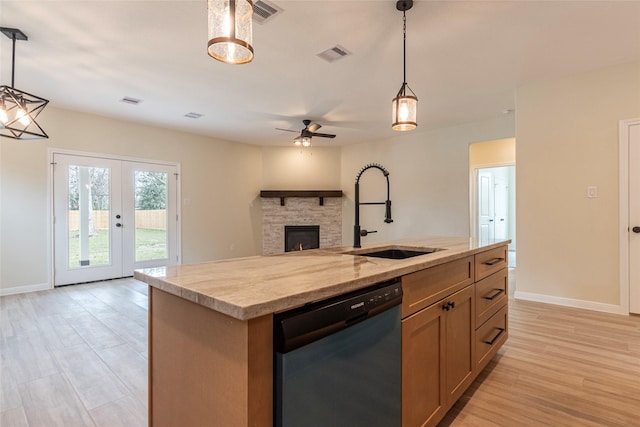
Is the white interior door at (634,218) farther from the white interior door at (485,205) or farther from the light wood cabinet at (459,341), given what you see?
the white interior door at (485,205)

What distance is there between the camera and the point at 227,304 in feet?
2.64

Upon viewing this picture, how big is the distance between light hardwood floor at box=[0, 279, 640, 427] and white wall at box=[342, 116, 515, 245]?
262 cm

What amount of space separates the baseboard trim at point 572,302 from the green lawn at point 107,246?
562 cm

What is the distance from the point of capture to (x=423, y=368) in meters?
1.43

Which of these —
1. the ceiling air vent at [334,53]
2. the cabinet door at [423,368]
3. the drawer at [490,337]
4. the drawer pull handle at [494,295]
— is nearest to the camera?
the cabinet door at [423,368]

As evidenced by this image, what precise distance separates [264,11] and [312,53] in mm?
713

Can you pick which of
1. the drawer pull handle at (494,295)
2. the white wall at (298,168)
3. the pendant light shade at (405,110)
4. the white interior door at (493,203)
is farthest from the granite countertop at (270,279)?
the white wall at (298,168)

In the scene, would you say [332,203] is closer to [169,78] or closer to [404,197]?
[404,197]

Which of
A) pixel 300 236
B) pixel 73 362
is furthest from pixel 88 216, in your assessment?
pixel 300 236

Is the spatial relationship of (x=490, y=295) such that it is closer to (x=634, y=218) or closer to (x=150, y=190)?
(x=634, y=218)

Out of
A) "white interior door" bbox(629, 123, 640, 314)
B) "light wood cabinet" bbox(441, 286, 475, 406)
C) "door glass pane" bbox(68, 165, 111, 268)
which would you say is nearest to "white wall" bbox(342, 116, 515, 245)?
"white interior door" bbox(629, 123, 640, 314)

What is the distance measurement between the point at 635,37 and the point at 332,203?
5336mm

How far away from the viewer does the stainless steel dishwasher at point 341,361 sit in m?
0.86

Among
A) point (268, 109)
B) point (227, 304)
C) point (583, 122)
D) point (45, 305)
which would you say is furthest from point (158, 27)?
point (583, 122)
